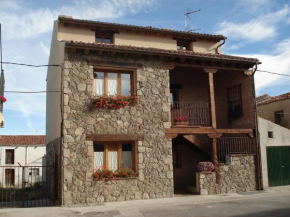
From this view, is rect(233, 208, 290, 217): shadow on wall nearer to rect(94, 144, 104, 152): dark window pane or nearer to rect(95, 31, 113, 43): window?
rect(94, 144, 104, 152): dark window pane

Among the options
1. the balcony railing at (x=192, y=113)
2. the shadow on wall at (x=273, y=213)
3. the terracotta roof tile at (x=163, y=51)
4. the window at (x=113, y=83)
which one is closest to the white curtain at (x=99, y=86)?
the window at (x=113, y=83)

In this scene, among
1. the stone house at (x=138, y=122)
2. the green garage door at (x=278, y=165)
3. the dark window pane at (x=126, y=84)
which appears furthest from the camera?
the green garage door at (x=278, y=165)

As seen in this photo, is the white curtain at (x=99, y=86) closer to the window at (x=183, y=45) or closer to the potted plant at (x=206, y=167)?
the potted plant at (x=206, y=167)

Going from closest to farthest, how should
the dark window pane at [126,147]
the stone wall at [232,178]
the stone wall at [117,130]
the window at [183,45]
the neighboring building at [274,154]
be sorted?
the stone wall at [117,130]
the dark window pane at [126,147]
the stone wall at [232,178]
the neighboring building at [274,154]
the window at [183,45]

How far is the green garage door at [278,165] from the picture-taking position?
1541 cm

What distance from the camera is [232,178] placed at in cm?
1429

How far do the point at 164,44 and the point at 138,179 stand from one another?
7848 mm

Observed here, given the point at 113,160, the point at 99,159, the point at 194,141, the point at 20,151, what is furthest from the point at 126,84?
the point at 20,151

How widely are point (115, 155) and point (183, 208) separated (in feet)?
12.0

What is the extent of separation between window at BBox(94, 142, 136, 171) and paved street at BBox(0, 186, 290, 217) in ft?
5.25

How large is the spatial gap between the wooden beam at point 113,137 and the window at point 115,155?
377mm

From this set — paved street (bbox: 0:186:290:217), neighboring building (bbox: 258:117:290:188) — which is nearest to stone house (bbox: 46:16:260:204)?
neighboring building (bbox: 258:117:290:188)

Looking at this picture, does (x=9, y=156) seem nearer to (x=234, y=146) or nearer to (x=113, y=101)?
(x=113, y=101)

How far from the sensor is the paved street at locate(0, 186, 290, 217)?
31.8 ft
